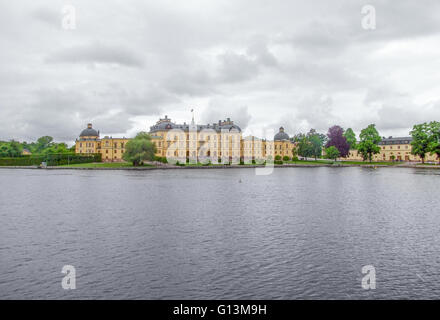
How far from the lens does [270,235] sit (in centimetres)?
2336

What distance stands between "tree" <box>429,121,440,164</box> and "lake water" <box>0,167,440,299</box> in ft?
303

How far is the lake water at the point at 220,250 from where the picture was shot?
1473cm

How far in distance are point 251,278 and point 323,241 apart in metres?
7.97

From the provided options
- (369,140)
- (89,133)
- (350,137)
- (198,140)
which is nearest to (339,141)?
(350,137)

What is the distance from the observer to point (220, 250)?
20.0 meters

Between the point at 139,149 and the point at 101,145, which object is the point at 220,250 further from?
the point at 101,145

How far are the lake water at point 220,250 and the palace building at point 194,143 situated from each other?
4703 inches

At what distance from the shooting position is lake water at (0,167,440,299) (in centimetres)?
1473

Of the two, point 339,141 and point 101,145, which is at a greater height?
point 339,141

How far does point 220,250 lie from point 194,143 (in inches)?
5559

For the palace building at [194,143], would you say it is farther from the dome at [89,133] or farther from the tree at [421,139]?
the tree at [421,139]
